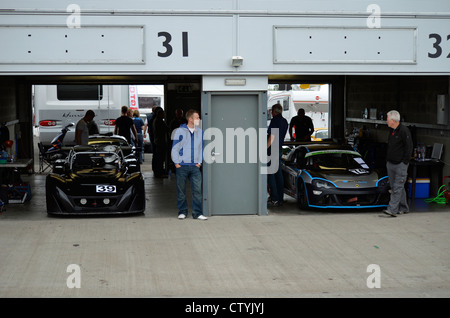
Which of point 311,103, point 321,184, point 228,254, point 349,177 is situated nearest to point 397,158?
point 349,177

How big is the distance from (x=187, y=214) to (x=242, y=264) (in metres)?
3.43

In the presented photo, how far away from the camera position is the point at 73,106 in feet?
82.2

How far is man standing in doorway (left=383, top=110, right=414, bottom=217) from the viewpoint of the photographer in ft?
39.7

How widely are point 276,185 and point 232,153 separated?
5.32 ft

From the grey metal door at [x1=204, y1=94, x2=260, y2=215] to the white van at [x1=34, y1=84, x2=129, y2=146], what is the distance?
13.2m

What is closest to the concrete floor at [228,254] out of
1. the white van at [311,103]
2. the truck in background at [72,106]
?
the truck in background at [72,106]

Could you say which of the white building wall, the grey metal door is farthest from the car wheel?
the white building wall

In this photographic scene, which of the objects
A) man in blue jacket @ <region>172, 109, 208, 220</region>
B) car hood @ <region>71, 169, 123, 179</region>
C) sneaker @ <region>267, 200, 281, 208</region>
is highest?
man in blue jacket @ <region>172, 109, 208, 220</region>

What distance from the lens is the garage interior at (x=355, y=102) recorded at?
15.3m

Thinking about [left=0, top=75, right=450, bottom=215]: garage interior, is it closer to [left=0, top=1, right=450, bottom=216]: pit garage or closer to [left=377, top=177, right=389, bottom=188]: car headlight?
[left=377, top=177, right=389, bottom=188]: car headlight

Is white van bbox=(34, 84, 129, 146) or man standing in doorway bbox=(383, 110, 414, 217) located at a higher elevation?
white van bbox=(34, 84, 129, 146)

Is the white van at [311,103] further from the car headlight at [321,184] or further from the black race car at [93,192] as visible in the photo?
the black race car at [93,192]
